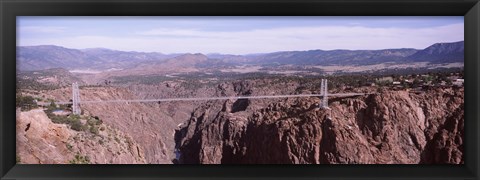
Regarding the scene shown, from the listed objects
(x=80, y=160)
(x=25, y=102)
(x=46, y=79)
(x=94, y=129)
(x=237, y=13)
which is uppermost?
(x=237, y=13)

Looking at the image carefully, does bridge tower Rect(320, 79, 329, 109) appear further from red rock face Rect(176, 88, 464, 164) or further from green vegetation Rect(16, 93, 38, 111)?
green vegetation Rect(16, 93, 38, 111)

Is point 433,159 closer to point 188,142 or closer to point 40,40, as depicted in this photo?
point 188,142

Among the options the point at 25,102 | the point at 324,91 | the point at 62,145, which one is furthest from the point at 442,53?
the point at 25,102

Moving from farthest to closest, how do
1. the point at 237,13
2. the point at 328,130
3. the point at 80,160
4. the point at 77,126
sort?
the point at 328,130
the point at 77,126
the point at 80,160
the point at 237,13

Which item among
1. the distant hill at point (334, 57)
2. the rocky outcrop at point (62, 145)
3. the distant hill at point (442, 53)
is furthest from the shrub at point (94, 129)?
the distant hill at point (442, 53)

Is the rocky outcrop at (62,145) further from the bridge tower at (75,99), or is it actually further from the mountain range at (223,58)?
the mountain range at (223,58)

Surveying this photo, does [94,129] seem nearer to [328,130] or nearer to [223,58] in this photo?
[223,58]

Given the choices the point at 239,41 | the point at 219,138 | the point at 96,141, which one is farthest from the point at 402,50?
Answer: the point at 96,141
